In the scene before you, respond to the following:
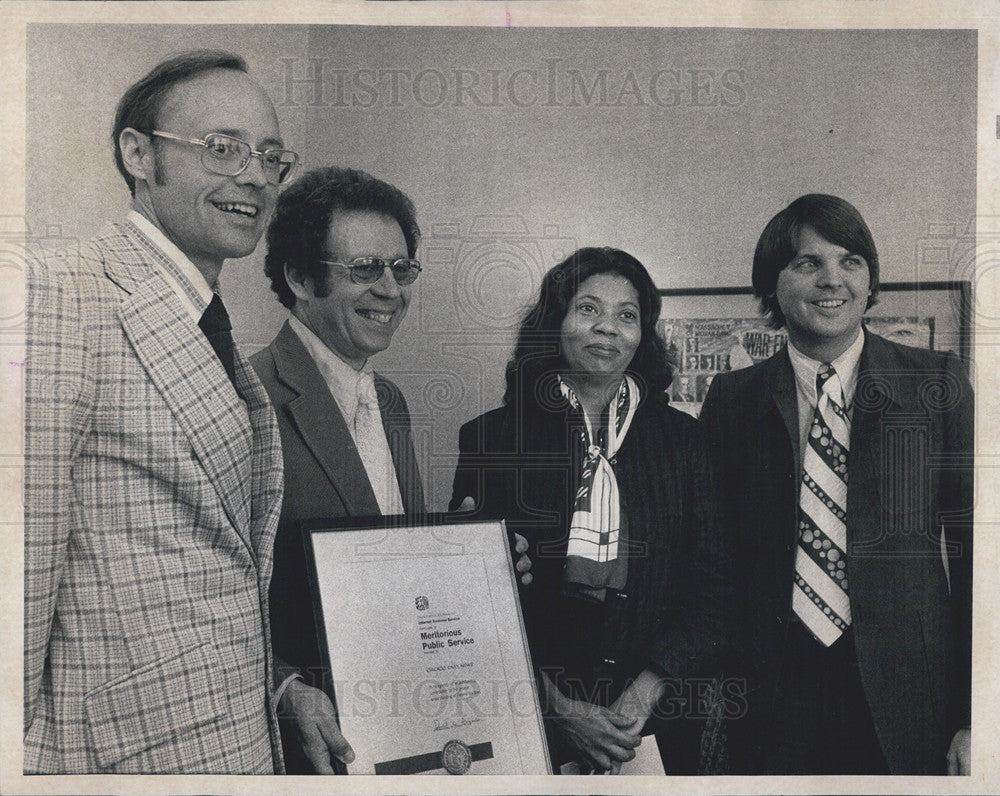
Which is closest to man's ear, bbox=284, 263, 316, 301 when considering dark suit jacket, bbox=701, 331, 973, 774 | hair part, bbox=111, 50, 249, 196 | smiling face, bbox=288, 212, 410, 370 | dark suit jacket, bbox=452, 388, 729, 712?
smiling face, bbox=288, 212, 410, 370

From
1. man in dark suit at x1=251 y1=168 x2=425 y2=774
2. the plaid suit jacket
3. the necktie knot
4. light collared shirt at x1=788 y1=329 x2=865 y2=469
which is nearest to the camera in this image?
the plaid suit jacket

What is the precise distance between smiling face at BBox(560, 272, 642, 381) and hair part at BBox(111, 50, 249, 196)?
1094mm

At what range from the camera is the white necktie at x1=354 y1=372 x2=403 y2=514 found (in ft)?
8.23

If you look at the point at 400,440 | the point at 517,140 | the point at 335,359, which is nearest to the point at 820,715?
the point at 400,440

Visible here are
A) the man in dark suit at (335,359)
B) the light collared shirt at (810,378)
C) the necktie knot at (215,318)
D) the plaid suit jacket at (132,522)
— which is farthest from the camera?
the light collared shirt at (810,378)

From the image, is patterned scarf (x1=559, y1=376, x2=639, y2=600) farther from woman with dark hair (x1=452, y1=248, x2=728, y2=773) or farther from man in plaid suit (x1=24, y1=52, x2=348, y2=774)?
man in plaid suit (x1=24, y1=52, x2=348, y2=774)

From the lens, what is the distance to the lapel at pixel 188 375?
88.7 inches

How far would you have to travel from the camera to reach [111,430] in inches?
89.0

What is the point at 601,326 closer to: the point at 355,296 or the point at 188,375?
the point at 355,296

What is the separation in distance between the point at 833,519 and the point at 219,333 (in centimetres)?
169

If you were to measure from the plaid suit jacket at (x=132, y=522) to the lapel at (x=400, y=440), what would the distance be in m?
0.38

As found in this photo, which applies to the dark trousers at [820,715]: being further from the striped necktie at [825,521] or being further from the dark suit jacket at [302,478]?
the dark suit jacket at [302,478]

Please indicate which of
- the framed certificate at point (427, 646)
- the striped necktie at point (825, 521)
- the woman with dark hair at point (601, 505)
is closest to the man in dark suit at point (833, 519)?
the striped necktie at point (825, 521)

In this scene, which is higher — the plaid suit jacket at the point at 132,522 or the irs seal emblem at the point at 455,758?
the plaid suit jacket at the point at 132,522
